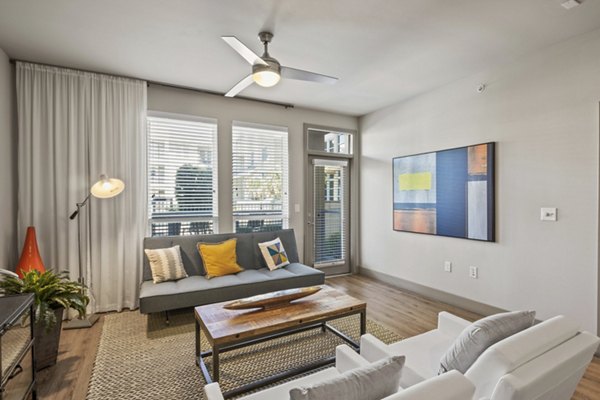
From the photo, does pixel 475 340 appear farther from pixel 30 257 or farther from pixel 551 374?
pixel 30 257

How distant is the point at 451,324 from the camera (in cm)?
Answer: 199

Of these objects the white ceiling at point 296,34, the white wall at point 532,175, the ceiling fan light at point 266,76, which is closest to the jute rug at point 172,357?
the white wall at point 532,175

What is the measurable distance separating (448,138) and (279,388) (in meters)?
3.49

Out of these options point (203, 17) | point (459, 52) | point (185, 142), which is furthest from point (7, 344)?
point (459, 52)

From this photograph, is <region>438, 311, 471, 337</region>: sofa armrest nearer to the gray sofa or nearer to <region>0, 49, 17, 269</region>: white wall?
the gray sofa

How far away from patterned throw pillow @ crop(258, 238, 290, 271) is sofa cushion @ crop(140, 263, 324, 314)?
101 mm

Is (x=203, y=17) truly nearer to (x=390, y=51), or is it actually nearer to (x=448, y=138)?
(x=390, y=51)

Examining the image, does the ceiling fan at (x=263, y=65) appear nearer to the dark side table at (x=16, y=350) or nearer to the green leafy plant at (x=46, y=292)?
the dark side table at (x=16, y=350)

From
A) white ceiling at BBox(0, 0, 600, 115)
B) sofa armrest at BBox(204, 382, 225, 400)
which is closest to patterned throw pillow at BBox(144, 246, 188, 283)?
white ceiling at BBox(0, 0, 600, 115)

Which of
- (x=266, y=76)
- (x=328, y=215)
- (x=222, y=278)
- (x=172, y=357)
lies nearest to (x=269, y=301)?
(x=172, y=357)

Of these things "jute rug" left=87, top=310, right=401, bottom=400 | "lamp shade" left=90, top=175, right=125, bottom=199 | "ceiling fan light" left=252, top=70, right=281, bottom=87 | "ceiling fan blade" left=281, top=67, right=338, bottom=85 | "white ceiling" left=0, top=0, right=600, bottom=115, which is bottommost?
"jute rug" left=87, top=310, right=401, bottom=400

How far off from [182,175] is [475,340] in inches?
143

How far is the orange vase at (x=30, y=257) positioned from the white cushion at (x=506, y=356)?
3.67 meters

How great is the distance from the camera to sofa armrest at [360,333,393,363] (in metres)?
1.59
